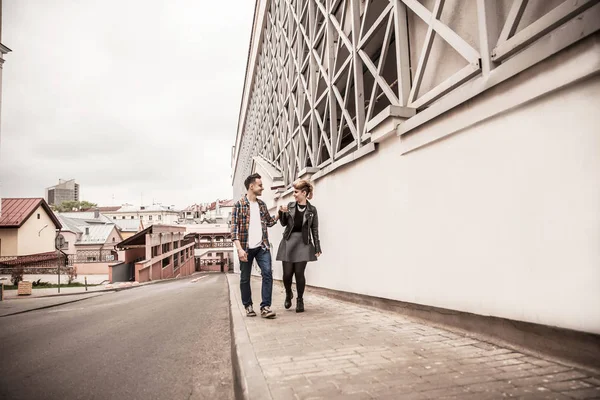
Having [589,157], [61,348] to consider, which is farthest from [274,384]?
[61,348]

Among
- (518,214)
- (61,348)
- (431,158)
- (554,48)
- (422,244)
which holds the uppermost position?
(554,48)

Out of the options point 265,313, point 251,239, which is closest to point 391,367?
point 265,313

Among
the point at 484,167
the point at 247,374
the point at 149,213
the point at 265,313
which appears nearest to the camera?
the point at 247,374

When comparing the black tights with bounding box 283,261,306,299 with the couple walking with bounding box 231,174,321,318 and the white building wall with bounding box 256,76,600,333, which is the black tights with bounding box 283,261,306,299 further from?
the white building wall with bounding box 256,76,600,333

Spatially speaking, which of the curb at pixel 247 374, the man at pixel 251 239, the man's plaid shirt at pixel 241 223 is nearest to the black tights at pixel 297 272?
the man at pixel 251 239

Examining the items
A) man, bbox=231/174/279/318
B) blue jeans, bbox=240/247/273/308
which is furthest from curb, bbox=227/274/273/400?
man, bbox=231/174/279/318

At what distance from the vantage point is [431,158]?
3318mm

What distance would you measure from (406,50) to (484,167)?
2.10 meters

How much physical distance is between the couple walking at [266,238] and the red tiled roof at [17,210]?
3300 centimetres

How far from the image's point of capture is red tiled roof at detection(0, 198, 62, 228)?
92.6 feet

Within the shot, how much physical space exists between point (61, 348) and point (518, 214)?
5187mm

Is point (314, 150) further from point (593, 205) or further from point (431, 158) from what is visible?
point (593, 205)

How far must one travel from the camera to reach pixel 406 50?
4082 millimetres

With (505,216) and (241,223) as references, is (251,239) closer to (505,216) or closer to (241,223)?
(241,223)
